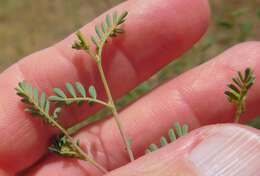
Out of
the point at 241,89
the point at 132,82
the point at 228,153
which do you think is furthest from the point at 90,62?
the point at 228,153

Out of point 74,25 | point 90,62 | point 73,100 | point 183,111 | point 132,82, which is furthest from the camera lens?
point 74,25

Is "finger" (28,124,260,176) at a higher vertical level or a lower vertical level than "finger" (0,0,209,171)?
lower

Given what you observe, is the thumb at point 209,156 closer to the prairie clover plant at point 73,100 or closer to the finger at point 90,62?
the prairie clover plant at point 73,100

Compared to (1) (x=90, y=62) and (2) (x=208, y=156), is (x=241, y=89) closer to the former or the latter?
(2) (x=208, y=156)

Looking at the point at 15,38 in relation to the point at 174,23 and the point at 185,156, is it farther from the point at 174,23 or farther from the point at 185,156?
the point at 185,156

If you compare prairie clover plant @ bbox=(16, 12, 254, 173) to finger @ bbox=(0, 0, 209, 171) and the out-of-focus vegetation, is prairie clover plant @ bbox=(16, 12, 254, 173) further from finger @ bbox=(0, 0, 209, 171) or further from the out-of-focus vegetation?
the out-of-focus vegetation

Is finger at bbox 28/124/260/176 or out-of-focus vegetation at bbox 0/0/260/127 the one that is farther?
out-of-focus vegetation at bbox 0/0/260/127

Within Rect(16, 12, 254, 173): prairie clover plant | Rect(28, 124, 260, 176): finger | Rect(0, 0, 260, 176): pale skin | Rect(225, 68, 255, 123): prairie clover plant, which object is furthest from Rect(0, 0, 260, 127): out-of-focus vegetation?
Rect(28, 124, 260, 176): finger

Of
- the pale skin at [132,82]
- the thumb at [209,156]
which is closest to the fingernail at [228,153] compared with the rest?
the thumb at [209,156]

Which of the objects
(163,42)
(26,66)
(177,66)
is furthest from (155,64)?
(177,66)
